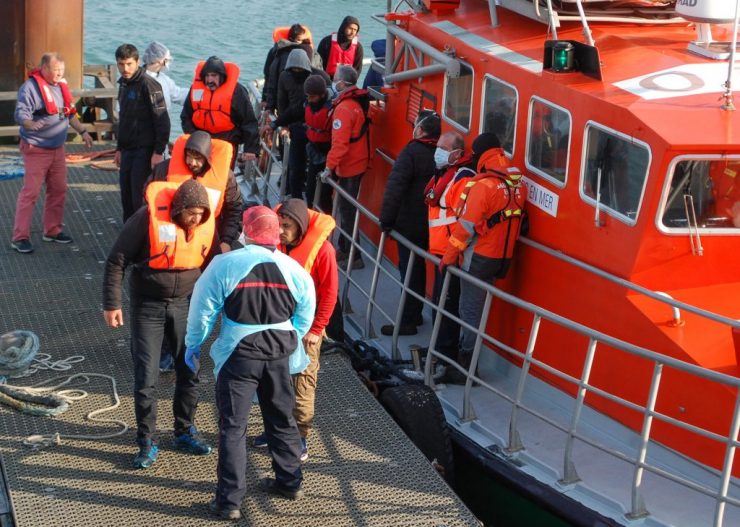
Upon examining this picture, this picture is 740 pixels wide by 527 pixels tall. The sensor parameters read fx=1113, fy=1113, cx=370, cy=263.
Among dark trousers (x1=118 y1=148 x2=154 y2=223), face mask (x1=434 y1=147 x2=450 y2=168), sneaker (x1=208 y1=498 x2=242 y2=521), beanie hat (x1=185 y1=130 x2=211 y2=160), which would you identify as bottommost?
sneaker (x1=208 y1=498 x2=242 y2=521)

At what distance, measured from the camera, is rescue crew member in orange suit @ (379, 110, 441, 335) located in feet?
23.2

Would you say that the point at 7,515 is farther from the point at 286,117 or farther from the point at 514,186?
the point at 286,117

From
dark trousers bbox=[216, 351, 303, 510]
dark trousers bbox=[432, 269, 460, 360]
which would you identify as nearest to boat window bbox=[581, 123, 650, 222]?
dark trousers bbox=[432, 269, 460, 360]

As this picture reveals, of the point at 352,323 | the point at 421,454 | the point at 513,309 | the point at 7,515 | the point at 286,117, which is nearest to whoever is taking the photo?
the point at 7,515

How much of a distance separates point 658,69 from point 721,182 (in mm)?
756

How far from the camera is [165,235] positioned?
5434 millimetres

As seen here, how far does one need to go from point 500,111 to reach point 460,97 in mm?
561

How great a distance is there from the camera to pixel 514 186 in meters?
6.20

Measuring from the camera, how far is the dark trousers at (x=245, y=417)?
5.02 m

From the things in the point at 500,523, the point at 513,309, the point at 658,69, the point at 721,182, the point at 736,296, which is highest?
the point at 658,69

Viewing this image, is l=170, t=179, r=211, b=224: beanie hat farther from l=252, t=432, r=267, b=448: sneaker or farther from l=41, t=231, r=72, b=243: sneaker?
l=41, t=231, r=72, b=243: sneaker

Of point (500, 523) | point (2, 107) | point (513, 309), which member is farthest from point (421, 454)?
point (2, 107)

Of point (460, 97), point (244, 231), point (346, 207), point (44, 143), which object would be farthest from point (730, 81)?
point (44, 143)

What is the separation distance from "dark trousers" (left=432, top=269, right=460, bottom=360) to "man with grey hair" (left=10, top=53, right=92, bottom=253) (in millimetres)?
3469
